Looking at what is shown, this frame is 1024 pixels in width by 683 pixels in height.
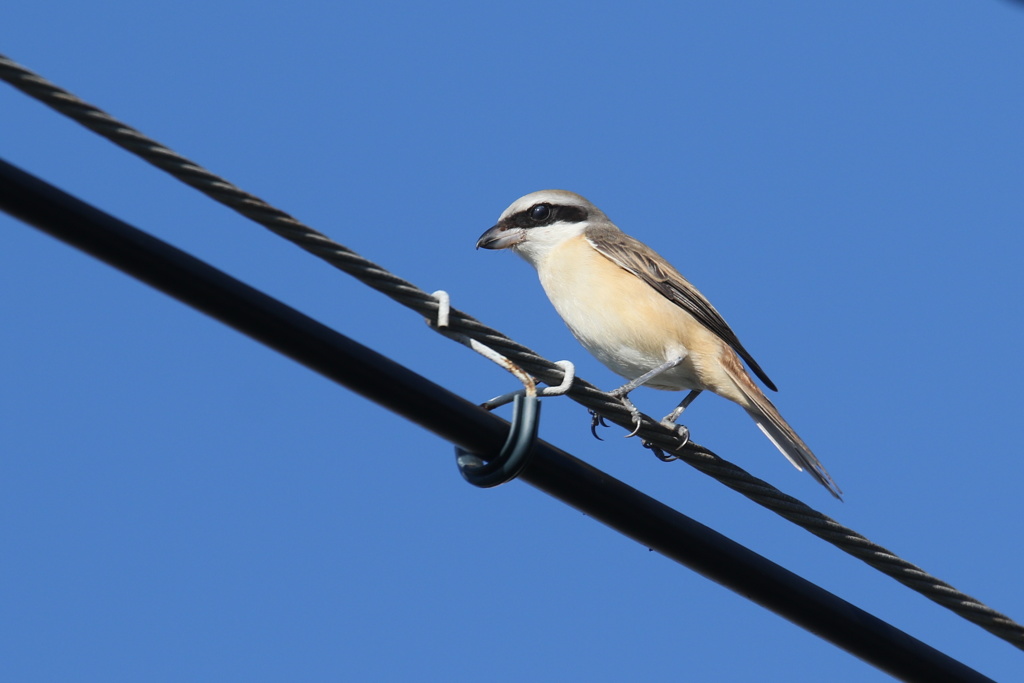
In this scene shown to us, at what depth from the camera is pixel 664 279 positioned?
18.8ft

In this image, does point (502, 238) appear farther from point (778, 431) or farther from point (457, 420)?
point (457, 420)

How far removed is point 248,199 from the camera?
2.51 meters

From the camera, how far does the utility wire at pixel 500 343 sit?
231 cm

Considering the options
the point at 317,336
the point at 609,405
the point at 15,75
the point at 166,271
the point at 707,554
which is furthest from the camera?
the point at 609,405

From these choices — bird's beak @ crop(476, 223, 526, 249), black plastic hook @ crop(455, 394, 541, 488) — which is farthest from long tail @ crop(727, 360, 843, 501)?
black plastic hook @ crop(455, 394, 541, 488)

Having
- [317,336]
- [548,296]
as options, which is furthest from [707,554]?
[548,296]

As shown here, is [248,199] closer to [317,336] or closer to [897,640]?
[317,336]

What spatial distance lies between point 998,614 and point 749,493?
2.93 feet

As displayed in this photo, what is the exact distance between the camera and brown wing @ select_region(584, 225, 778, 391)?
5.59m

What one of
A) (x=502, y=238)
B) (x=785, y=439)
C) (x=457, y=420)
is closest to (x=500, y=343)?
(x=457, y=420)

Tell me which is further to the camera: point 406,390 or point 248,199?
point 406,390

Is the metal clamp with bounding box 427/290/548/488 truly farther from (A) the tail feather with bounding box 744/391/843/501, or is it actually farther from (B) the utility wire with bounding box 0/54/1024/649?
(A) the tail feather with bounding box 744/391/843/501

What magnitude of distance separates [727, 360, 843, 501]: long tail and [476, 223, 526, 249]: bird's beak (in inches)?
58.1

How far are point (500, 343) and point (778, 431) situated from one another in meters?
2.43
